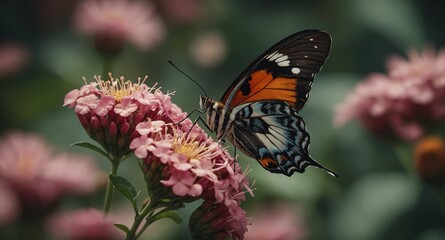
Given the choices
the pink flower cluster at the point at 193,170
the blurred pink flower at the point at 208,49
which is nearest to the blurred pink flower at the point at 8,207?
the pink flower cluster at the point at 193,170

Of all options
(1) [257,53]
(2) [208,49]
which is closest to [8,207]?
(2) [208,49]

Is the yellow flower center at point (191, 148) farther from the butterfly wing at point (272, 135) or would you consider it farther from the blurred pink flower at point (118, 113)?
the butterfly wing at point (272, 135)

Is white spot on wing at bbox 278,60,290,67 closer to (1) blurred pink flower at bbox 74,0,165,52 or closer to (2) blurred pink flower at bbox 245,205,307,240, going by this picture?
(1) blurred pink flower at bbox 74,0,165,52

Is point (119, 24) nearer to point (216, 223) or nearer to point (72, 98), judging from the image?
point (72, 98)

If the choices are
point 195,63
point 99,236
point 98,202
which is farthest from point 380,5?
point 99,236

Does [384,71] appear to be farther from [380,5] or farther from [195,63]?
[195,63]

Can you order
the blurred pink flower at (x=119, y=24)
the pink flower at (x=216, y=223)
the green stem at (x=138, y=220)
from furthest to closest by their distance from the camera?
the blurred pink flower at (x=119, y=24) → the pink flower at (x=216, y=223) → the green stem at (x=138, y=220)

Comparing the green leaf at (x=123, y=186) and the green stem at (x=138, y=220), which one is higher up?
the green leaf at (x=123, y=186)
